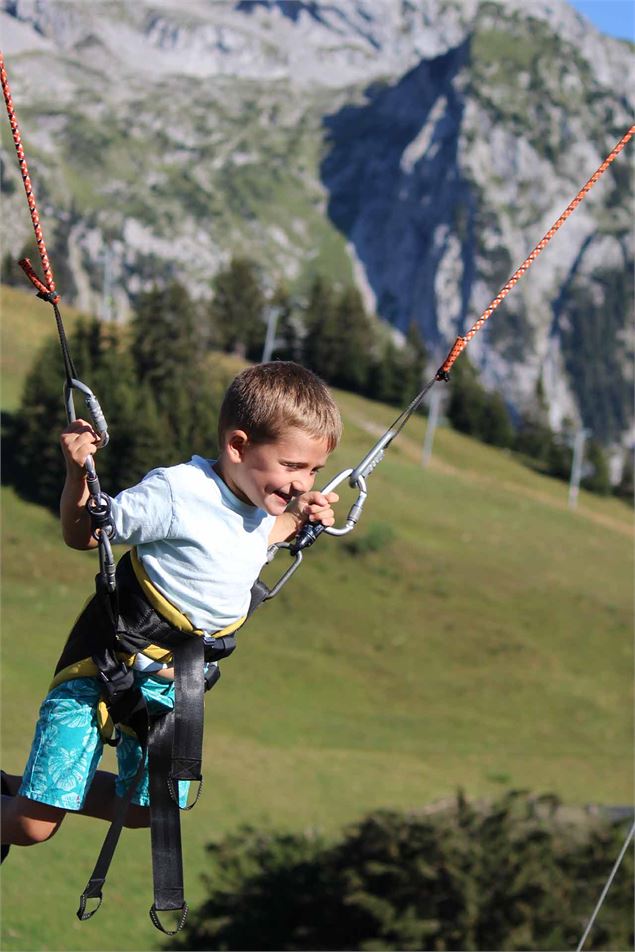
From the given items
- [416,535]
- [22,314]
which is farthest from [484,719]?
[22,314]

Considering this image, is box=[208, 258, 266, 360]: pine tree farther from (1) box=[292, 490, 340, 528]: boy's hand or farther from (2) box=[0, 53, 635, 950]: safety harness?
(2) box=[0, 53, 635, 950]: safety harness

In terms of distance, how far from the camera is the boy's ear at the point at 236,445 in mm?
4578

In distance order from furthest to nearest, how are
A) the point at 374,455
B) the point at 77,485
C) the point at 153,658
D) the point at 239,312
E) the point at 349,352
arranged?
the point at 349,352
the point at 239,312
the point at 374,455
the point at 153,658
the point at 77,485

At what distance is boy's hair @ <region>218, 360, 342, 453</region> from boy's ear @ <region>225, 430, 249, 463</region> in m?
0.03

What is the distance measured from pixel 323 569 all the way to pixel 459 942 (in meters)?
35.9

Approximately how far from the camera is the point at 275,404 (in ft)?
14.8

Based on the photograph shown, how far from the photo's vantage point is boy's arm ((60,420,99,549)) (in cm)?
416

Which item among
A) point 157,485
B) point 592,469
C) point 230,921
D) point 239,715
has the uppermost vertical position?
point 157,485

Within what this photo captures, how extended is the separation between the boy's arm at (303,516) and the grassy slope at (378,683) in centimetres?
1041

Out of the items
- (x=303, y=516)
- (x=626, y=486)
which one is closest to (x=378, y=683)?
(x=303, y=516)

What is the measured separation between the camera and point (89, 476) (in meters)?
4.23

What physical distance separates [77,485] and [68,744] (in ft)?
3.91

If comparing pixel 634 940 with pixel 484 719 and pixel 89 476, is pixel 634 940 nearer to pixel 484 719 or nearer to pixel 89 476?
pixel 89 476

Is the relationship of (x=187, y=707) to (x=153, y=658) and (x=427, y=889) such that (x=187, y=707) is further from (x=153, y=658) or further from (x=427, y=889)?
(x=427, y=889)
